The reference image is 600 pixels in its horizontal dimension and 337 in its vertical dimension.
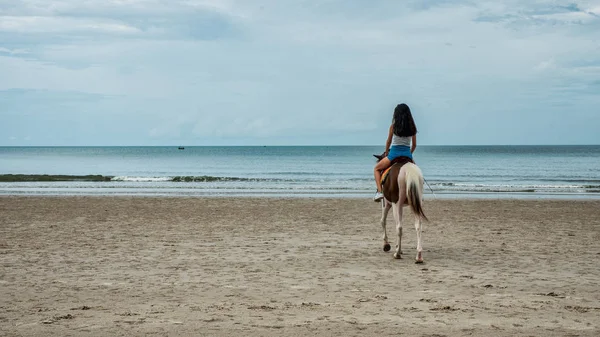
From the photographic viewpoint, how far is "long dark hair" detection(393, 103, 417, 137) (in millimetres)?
10188

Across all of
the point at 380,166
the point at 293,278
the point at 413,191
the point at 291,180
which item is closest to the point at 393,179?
the point at 380,166

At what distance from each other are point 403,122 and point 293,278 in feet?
11.0

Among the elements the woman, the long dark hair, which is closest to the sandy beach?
the woman

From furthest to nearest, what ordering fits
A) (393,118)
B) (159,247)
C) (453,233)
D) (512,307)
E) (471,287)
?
(453,233)
(159,247)
(393,118)
(471,287)
(512,307)

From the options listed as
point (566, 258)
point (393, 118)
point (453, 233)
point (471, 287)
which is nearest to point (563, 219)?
point (453, 233)

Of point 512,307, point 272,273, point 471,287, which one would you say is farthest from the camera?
point 272,273

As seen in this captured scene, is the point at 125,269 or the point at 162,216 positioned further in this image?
the point at 162,216

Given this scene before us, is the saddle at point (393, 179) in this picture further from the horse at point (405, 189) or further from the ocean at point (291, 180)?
the ocean at point (291, 180)

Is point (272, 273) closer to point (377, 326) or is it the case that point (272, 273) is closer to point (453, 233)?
point (377, 326)

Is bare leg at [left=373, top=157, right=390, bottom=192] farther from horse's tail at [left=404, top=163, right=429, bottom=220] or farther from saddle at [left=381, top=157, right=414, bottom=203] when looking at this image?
horse's tail at [left=404, top=163, right=429, bottom=220]

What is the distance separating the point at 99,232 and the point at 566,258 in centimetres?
1017

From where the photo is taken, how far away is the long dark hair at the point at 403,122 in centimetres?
1019

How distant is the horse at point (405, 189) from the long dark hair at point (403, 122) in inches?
17.9

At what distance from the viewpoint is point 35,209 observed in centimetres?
2009
